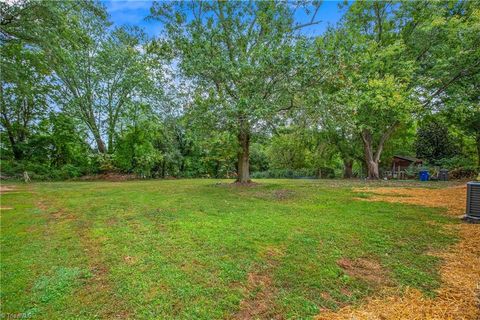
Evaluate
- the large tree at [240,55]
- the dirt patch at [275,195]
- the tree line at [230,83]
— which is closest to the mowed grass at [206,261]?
the dirt patch at [275,195]

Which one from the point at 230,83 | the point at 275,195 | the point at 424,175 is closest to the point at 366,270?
the point at 275,195

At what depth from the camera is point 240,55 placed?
31.9 feet

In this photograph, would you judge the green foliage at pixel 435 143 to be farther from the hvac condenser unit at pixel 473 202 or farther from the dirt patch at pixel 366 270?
the dirt patch at pixel 366 270

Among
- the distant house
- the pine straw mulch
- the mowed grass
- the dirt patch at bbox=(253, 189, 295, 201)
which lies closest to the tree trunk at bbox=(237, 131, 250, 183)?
the dirt patch at bbox=(253, 189, 295, 201)

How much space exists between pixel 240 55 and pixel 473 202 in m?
8.36

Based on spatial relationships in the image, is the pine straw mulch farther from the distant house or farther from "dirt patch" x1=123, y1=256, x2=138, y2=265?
the distant house

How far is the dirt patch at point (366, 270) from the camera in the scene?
257 centimetres

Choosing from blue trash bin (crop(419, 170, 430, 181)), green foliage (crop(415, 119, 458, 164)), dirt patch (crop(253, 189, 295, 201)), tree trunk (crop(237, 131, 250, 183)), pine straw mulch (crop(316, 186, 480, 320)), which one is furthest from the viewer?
green foliage (crop(415, 119, 458, 164))

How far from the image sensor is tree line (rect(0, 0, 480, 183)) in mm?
8258

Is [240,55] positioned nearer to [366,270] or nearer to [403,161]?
[366,270]

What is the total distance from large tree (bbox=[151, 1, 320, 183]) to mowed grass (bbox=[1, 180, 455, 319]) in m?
4.56

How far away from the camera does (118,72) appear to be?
57.9 ft

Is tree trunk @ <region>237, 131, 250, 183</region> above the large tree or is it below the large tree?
below

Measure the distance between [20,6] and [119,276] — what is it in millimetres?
8151
